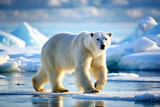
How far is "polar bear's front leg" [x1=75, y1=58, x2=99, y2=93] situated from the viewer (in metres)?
7.07

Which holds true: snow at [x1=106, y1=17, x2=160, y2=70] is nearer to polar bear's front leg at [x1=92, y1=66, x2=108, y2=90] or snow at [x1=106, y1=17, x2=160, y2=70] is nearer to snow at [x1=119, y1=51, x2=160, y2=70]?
snow at [x1=119, y1=51, x2=160, y2=70]

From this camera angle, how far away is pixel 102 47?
6.90 m

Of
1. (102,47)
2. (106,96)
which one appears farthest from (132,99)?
(102,47)

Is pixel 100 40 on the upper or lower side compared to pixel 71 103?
upper

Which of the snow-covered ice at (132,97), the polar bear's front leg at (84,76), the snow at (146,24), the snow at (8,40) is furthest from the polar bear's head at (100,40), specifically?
the snow at (8,40)

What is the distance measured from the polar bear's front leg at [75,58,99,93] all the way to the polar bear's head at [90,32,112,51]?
386 mm

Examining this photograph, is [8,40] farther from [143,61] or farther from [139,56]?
[143,61]

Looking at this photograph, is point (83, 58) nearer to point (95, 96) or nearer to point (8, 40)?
point (95, 96)

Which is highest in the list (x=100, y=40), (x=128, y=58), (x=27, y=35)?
(x=27, y=35)

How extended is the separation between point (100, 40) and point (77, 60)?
68 centimetres

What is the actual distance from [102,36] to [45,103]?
199 cm

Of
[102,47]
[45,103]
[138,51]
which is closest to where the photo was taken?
[45,103]

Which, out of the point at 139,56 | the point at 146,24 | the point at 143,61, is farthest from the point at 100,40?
the point at 146,24

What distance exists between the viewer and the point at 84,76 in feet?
23.4
